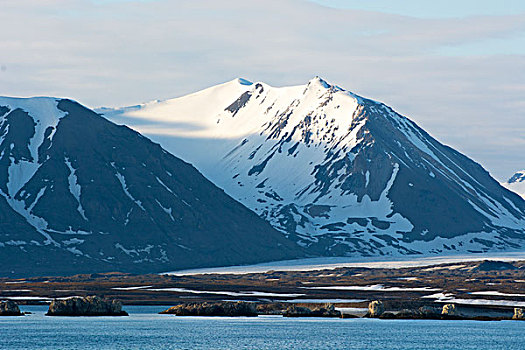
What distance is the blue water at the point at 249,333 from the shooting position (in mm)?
107250

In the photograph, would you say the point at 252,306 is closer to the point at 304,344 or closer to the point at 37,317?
the point at 37,317

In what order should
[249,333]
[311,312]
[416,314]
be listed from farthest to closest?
[311,312] → [416,314] → [249,333]

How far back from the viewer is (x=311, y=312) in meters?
149

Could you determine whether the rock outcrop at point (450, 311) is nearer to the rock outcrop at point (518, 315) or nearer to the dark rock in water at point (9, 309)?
the rock outcrop at point (518, 315)

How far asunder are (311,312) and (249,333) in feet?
97.2

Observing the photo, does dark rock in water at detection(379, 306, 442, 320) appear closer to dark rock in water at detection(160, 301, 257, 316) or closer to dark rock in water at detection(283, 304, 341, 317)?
dark rock in water at detection(283, 304, 341, 317)

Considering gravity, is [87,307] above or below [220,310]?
above

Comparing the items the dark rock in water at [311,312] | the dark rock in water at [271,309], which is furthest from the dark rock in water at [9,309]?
the dark rock in water at [311,312]

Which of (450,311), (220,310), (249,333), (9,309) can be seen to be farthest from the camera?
(220,310)

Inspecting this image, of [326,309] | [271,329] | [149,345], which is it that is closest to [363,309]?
[326,309]

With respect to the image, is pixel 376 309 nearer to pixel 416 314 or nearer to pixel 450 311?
pixel 416 314

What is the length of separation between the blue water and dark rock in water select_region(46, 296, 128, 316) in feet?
4.76

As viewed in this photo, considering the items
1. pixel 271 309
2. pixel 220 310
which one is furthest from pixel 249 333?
pixel 271 309

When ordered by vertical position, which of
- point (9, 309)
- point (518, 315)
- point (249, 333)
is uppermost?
point (518, 315)
